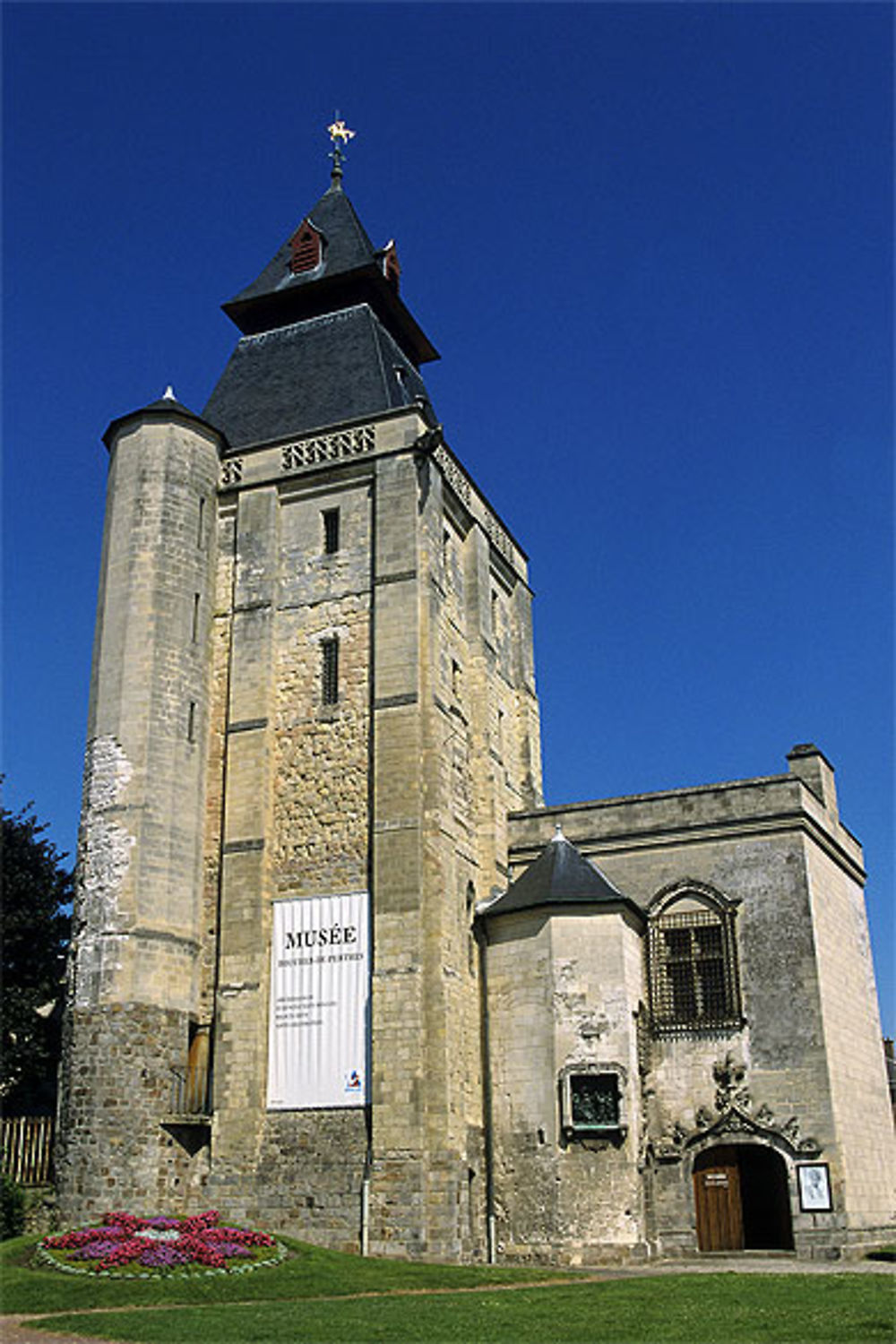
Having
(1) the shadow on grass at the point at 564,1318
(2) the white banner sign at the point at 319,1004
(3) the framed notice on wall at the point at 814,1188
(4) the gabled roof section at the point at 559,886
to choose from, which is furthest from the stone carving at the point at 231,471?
(3) the framed notice on wall at the point at 814,1188

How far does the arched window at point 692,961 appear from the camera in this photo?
2539cm

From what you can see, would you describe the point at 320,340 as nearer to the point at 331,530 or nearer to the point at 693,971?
the point at 331,530

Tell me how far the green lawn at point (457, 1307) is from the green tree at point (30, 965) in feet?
24.2

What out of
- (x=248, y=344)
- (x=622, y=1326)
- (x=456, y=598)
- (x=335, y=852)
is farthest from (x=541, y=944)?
(x=248, y=344)

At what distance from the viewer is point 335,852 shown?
82.3 ft

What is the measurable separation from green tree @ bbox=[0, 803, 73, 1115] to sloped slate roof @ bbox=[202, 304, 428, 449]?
10.9m

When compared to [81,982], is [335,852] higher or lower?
higher

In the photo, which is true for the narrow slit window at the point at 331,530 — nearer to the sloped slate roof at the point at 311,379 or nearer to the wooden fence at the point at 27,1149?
the sloped slate roof at the point at 311,379

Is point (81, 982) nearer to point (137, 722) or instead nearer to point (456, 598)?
point (137, 722)

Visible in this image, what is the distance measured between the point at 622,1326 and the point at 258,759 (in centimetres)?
1514

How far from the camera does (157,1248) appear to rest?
1822 cm

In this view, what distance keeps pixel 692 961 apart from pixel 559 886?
11.0 ft

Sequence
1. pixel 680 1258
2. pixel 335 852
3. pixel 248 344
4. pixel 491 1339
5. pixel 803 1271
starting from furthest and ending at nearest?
pixel 248 344
pixel 335 852
pixel 680 1258
pixel 803 1271
pixel 491 1339

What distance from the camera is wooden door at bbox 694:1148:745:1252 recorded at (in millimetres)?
24000
